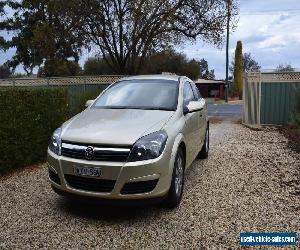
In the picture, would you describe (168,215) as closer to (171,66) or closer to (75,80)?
(75,80)

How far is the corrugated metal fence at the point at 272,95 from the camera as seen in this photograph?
44.1ft

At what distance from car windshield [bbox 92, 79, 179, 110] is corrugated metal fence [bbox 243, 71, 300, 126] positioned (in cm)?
817

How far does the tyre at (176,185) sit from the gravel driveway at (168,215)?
0.40ft

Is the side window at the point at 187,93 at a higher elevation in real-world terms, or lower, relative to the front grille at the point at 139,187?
higher

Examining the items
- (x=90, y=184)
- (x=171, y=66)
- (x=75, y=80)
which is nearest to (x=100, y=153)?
(x=90, y=184)

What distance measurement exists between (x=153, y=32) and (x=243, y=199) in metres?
15.9

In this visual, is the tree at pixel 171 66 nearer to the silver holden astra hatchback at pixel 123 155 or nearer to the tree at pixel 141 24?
the tree at pixel 141 24

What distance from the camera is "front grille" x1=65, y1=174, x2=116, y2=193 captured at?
176 inches

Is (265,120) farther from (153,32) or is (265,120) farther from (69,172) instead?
(69,172)

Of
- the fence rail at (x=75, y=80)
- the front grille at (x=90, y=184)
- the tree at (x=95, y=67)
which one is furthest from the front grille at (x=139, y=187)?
the tree at (x=95, y=67)

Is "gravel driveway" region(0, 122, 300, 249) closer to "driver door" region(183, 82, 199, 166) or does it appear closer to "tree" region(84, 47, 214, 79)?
"driver door" region(183, 82, 199, 166)

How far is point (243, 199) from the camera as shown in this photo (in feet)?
18.2

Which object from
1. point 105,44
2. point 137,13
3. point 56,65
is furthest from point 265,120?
point 56,65

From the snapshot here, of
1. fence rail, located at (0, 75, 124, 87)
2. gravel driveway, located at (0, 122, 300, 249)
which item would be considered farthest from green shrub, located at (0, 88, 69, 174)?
fence rail, located at (0, 75, 124, 87)
